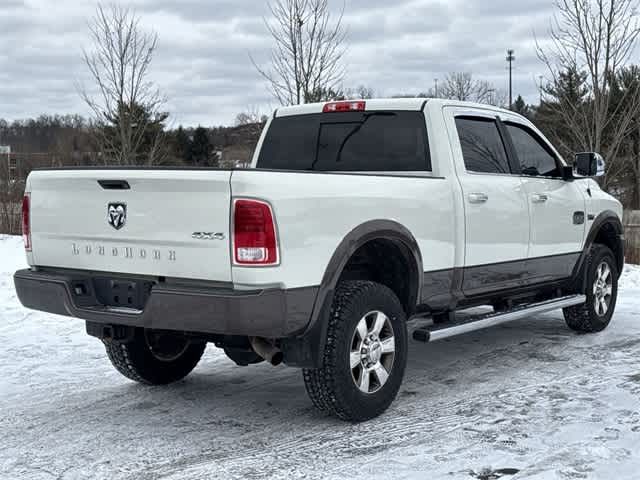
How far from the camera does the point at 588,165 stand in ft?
22.0

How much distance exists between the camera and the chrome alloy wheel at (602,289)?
7.33 m

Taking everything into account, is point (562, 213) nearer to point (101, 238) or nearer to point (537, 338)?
point (537, 338)

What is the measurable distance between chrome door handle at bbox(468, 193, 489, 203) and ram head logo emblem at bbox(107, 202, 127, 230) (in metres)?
2.40

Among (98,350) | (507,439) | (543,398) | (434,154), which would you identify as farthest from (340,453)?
(98,350)

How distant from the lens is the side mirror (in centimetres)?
670

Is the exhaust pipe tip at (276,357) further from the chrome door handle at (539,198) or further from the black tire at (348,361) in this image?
the chrome door handle at (539,198)

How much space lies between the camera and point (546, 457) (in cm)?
401

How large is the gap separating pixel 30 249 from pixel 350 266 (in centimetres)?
200

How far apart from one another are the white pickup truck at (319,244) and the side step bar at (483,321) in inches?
0.7

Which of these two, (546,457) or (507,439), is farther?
(507,439)

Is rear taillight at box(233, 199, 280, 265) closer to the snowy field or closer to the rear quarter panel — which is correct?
the rear quarter panel

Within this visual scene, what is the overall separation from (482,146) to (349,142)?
1.01 meters

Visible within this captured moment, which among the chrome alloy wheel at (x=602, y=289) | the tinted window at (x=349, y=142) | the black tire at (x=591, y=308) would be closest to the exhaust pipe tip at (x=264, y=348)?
the tinted window at (x=349, y=142)

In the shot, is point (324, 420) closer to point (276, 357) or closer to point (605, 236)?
point (276, 357)
